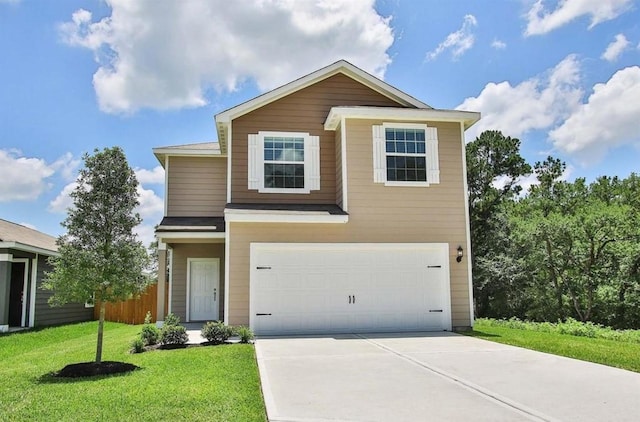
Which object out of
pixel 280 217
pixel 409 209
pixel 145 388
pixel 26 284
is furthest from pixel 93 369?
pixel 26 284

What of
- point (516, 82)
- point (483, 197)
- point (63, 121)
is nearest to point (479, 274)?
point (483, 197)

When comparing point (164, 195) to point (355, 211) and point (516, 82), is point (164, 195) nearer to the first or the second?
point (355, 211)

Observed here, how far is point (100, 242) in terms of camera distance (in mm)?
8109

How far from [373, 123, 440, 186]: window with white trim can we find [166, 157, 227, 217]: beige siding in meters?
5.50

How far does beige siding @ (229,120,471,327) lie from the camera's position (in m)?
12.4

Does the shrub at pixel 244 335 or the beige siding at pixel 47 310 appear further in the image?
the beige siding at pixel 47 310

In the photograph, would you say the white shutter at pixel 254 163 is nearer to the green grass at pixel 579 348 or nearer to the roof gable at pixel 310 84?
the roof gable at pixel 310 84

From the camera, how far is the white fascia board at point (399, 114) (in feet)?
41.9

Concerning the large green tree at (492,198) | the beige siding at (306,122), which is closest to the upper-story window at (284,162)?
the beige siding at (306,122)

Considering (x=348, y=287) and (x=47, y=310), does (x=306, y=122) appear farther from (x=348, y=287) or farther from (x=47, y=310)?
(x=47, y=310)

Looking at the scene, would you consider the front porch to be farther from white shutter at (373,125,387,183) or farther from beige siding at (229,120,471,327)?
white shutter at (373,125,387,183)

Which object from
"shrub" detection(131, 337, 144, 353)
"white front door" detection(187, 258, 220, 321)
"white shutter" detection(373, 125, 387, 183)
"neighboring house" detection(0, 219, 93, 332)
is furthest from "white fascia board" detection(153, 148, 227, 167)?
"shrub" detection(131, 337, 144, 353)

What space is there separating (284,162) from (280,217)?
2.22 m

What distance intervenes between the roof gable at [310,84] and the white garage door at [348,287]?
149 inches
